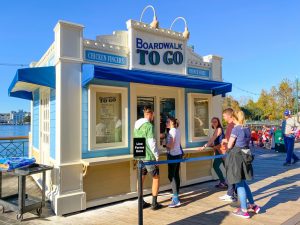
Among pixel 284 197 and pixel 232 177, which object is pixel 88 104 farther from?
pixel 284 197

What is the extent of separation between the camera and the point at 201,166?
7.03 m

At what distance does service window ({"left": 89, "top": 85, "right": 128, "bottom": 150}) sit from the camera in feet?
16.8

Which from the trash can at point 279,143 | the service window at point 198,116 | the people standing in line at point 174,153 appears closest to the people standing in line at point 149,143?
the people standing in line at point 174,153

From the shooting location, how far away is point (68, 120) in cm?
485

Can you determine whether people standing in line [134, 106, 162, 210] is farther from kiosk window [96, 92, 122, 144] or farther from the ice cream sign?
the ice cream sign

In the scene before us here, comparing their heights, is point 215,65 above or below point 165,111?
above

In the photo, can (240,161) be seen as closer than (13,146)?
Yes

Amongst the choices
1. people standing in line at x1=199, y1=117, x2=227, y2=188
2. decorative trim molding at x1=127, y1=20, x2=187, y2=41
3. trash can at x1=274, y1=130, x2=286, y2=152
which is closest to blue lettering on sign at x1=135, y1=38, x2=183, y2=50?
decorative trim molding at x1=127, y1=20, x2=187, y2=41

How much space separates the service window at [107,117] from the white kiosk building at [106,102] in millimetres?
19

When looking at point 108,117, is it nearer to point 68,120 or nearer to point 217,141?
point 68,120

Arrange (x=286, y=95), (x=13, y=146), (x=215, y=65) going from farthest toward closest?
(x=286, y=95) → (x=13, y=146) → (x=215, y=65)

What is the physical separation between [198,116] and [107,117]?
2604 millimetres

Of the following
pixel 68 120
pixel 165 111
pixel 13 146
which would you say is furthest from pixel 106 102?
pixel 13 146

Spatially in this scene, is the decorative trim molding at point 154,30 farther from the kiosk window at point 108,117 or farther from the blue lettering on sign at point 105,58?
the kiosk window at point 108,117
